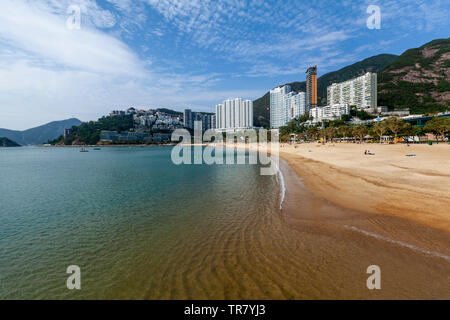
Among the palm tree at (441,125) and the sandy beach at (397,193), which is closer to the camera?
the sandy beach at (397,193)

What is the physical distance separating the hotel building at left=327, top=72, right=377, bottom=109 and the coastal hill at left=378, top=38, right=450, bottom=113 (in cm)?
951

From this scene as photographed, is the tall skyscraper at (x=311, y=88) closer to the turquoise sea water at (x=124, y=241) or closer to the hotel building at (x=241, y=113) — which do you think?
the hotel building at (x=241, y=113)

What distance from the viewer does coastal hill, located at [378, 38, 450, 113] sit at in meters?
123

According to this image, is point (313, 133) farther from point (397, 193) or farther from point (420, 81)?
point (420, 81)

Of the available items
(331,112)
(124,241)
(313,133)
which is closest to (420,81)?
(331,112)

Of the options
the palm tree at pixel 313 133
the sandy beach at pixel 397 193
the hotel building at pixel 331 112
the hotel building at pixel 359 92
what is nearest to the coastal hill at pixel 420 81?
the hotel building at pixel 359 92

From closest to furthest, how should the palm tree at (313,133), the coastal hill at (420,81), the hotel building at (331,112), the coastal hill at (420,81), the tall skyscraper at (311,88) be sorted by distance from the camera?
the palm tree at (313,133) → the coastal hill at (420,81) → the coastal hill at (420,81) → the hotel building at (331,112) → the tall skyscraper at (311,88)

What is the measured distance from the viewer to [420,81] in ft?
470

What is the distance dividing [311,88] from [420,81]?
7666cm

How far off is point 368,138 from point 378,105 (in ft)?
261

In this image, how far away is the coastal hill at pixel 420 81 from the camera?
123 m

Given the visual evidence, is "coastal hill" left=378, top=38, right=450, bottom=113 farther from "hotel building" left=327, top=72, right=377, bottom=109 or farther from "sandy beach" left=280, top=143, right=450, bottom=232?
"sandy beach" left=280, top=143, right=450, bottom=232

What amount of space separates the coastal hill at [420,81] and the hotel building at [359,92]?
31.2 ft

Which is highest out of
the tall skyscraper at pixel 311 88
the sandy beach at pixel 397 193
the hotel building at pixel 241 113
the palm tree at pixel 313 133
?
the tall skyscraper at pixel 311 88
